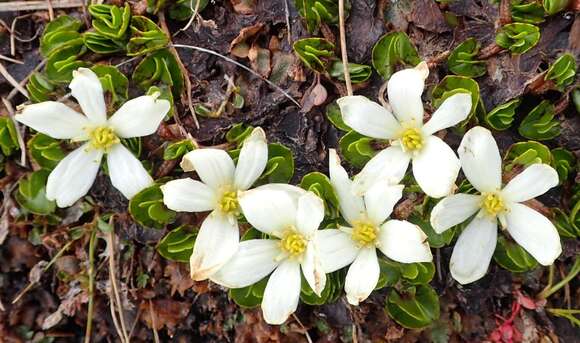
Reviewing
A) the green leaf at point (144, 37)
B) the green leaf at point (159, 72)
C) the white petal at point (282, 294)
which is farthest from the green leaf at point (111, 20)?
the white petal at point (282, 294)

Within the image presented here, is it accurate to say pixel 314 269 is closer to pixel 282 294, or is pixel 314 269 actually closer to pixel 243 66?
pixel 282 294

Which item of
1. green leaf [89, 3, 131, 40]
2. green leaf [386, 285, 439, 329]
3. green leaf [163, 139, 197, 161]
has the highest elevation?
green leaf [89, 3, 131, 40]

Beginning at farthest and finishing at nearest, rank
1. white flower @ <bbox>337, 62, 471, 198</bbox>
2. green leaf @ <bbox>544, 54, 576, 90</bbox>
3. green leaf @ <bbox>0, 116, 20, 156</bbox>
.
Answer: green leaf @ <bbox>0, 116, 20, 156</bbox>
green leaf @ <bbox>544, 54, 576, 90</bbox>
white flower @ <bbox>337, 62, 471, 198</bbox>

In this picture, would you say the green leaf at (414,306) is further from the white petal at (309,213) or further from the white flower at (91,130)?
the white flower at (91,130)

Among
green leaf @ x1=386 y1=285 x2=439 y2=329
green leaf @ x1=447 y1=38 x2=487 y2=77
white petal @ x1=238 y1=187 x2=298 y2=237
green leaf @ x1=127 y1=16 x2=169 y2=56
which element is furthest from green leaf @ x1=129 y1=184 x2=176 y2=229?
green leaf @ x1=447 y1=38 x2=487 y2=77

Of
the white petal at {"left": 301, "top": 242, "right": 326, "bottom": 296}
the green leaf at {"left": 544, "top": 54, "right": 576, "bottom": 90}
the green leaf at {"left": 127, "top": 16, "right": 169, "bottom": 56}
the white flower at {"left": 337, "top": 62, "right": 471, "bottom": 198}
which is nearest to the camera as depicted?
the white petal at {"left": 301, "top": 242, "right": 326, "bottom": 296}

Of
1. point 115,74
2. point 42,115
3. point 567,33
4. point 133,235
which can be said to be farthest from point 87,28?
point 567,33

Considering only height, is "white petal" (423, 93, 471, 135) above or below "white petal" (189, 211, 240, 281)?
above

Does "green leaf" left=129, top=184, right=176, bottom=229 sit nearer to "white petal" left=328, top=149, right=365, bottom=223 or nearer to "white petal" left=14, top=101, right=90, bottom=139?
"white petal" left=14, top=101, right=90, bottom=139
